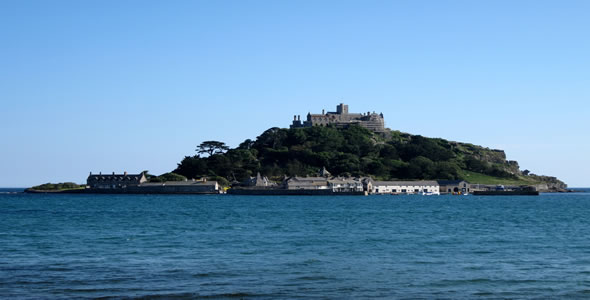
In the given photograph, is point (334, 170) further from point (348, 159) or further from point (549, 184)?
point (549, 184)

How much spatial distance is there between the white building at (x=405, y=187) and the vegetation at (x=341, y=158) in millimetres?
13344

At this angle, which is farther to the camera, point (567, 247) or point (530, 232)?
point (530, 232)

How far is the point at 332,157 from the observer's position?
563 feet

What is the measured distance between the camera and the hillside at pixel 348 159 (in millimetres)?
165625

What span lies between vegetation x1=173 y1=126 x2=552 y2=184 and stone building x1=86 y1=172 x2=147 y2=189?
43.4ft

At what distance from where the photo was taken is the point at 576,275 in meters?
23.0

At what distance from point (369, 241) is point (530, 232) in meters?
12.1

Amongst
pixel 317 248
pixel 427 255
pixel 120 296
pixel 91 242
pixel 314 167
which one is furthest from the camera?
pixel 314 167

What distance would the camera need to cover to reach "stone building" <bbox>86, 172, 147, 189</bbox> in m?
158

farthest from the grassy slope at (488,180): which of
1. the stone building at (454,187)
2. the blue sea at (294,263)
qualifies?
the blue sea at (294,263)

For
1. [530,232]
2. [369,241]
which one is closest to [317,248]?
[369,241]

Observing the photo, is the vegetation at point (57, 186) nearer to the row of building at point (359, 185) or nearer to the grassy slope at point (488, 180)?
the row of building at point (359, 185)

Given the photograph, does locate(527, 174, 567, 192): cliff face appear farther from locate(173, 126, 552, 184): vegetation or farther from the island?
locate(173, 126, 552, 184): vegetation

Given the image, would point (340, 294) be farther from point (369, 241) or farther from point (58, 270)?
point (369, 241)
